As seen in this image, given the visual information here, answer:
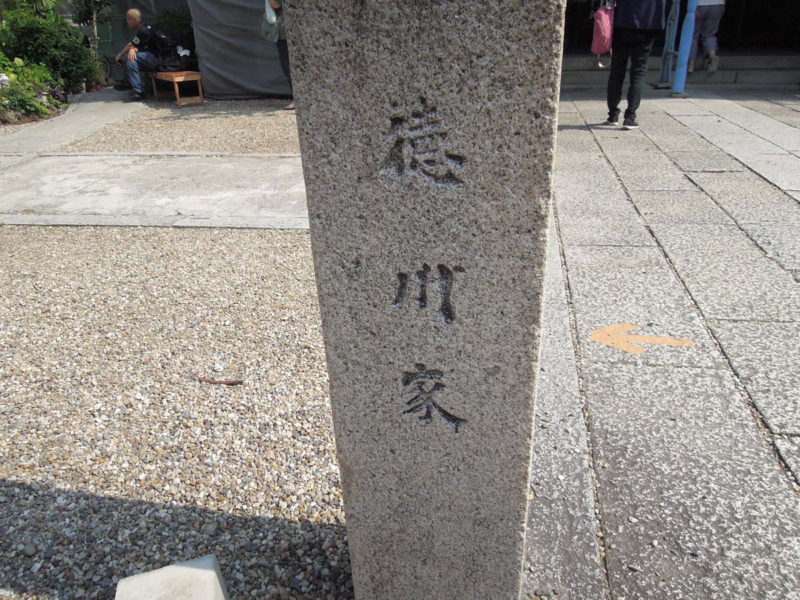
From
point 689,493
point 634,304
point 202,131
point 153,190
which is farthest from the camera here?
point 202,131

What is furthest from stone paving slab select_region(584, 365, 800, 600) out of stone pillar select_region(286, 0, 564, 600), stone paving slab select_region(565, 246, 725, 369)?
stone pillar select_region(286, 0, 564, 600)

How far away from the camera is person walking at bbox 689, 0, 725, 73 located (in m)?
9.32

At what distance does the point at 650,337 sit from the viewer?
2990mm

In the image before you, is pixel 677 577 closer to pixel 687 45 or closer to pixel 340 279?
pixel 340 279

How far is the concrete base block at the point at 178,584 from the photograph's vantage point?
1.57 meters

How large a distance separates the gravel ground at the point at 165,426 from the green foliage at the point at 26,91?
18.4 ft

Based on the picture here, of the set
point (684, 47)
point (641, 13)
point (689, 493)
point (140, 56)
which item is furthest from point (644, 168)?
point (140, 56)

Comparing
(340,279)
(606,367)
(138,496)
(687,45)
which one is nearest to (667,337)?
(606,367)

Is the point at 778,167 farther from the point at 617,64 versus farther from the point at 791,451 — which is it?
the point at 791,451

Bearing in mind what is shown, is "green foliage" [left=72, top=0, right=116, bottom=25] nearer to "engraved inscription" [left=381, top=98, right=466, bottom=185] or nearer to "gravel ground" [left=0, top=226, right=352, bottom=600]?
"gravel ground" [left=0, top=226, right=352, bottom=600]

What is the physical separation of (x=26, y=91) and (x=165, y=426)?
8407 mm

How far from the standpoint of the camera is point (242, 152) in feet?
22.4

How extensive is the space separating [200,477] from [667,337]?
2379mm

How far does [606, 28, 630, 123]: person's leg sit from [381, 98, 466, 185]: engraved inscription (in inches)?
232
